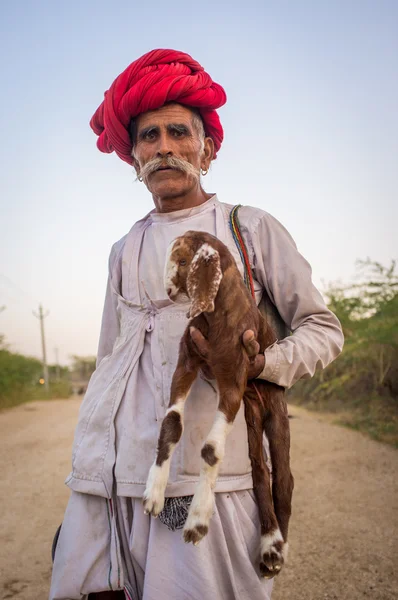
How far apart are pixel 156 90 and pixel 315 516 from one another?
17.9 feet

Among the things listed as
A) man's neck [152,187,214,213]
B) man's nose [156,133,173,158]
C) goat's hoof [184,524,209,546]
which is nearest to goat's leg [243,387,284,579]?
goat's hoof [184,524,209,546]

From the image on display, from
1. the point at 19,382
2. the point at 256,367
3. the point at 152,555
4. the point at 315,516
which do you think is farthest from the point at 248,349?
the point at 19,382

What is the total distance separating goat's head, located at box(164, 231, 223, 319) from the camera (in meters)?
1.67

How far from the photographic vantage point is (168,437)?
172 centimetres

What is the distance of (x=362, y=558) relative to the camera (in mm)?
4941

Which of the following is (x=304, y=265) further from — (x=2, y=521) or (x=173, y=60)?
(x=2, y=521)

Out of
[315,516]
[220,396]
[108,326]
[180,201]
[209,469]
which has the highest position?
[180,201]

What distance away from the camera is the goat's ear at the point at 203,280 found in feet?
5.44

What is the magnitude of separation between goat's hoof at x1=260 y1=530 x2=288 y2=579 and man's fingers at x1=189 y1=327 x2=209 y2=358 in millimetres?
687

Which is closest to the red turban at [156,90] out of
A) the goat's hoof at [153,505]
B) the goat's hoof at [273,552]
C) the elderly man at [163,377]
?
the elderly man at [163,377]

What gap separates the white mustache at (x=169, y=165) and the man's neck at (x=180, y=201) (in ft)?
0.39

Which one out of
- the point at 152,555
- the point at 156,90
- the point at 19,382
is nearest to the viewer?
the point at 152,555

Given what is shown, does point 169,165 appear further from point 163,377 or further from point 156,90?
point 163,377

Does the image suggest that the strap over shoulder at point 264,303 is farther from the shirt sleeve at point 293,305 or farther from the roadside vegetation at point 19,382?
the roadside vegetation at point 19,382
